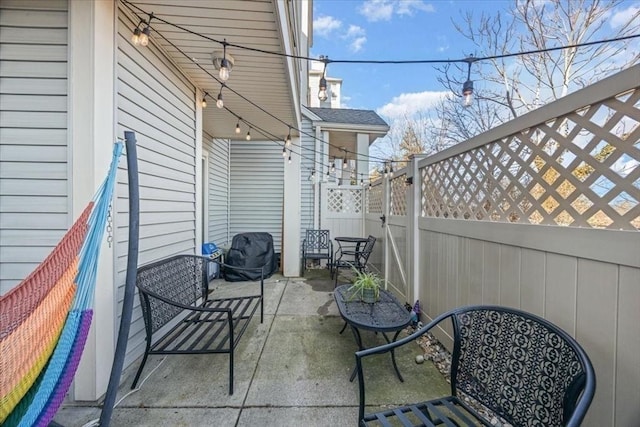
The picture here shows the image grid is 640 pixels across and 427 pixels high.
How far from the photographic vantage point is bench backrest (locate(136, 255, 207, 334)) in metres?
2.08

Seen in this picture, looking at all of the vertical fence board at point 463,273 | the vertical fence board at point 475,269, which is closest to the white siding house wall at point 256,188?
the vertical fence board at point 463,273

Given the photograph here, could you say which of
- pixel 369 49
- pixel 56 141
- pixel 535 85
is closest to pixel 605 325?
pixel 56 141

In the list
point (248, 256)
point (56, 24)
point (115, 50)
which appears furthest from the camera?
point (248, 256)

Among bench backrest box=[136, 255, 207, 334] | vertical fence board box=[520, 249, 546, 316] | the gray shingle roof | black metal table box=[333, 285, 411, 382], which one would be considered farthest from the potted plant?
the gray shingle roof

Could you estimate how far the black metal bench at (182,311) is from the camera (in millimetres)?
2029

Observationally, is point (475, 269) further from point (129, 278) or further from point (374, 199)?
point (374, 199)

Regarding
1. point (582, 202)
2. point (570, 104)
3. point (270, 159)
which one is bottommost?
point (582, 202)

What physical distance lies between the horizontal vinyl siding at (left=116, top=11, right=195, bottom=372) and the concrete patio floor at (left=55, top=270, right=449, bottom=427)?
1.69 feet

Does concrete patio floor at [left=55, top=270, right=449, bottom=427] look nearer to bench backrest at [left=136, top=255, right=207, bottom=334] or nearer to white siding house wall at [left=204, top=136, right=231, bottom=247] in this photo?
bench backrest at [left=136, top=255, right=207, bottom=334]

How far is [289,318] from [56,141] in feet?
8.83

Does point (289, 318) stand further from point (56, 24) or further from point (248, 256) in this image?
point (56, 24)

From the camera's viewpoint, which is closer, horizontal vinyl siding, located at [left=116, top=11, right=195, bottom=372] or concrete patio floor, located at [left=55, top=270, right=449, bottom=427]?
concrete patio floor, located at [left=55, top=270, right=449, bottom=427]

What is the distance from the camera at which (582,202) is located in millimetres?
1438

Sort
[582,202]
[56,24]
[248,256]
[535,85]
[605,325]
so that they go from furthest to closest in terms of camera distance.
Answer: [535,85] → [248,256] → [56,24] → [582,202] → [605,325]
